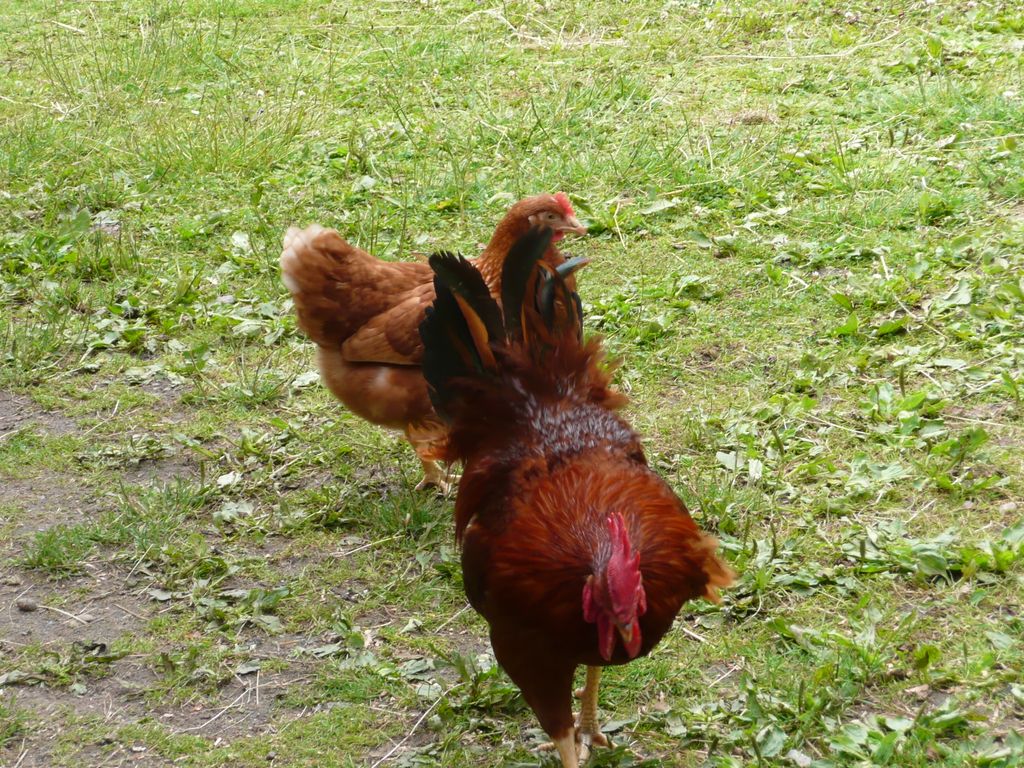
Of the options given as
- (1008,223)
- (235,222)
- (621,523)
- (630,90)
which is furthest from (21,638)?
(630,90)

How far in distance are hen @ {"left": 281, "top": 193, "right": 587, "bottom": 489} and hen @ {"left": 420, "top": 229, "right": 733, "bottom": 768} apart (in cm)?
82

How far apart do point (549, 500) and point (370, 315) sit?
201 cm

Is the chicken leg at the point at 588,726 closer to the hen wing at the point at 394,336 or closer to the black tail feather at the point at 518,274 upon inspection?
the black tail feather at the point at 518,274

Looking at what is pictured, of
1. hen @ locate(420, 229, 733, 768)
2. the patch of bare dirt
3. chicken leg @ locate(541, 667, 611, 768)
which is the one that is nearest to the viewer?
hen @ locate(420, 229, 733, 768)

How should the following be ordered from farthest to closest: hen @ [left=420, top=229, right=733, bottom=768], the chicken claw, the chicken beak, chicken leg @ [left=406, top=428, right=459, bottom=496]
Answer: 1. the chicken beak
2. the chicken claw
3. chicken leg @ [left=406, top=428, right=459, bottom=496]
4. hen @ [left=420, top=229, right=733, bottom=768]

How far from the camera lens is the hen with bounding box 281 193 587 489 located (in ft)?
16.6

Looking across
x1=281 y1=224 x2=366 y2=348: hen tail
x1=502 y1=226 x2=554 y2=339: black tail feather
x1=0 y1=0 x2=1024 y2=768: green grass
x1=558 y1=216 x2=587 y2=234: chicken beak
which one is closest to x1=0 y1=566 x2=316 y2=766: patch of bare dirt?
x1=0 y1=0 x2=1024 y2=768: green grass

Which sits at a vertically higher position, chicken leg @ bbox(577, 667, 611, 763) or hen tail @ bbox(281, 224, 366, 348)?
hen tail @ bbox(281, 224, 366, 348)

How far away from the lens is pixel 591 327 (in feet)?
20.7

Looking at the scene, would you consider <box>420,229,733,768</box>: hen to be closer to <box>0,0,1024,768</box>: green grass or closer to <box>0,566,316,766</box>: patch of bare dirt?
<box>0,0,1024,768</box>: green grass

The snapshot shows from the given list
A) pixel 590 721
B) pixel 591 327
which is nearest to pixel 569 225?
pixel 591 327

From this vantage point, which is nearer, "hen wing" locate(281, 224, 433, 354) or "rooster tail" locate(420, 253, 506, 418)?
"rooster tail" locate(420, 253, 506, 418)

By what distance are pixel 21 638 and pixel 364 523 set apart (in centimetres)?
151

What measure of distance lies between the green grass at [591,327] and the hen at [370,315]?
1.53 feet
